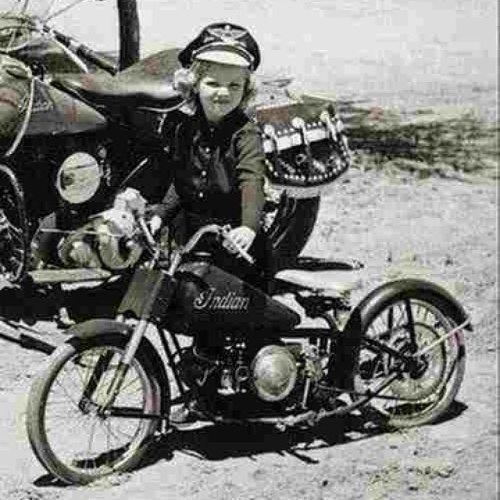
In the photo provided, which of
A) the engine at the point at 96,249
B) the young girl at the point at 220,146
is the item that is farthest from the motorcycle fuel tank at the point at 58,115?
the young girl at the point at 220,146

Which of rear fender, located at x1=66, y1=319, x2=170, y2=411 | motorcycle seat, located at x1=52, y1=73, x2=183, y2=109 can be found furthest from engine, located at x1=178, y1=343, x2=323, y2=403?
motorcycle seat, located at x1=52, y1=73, x2=183, y2=109

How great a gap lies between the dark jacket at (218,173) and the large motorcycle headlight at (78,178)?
1.19 metres

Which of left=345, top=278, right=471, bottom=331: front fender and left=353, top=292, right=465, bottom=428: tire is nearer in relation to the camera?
left=345, top=278, right=471, bottom=331: front fender

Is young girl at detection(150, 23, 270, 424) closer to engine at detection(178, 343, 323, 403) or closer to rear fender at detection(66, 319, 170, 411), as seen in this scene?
engine at detection(178, 343, 323, 403)

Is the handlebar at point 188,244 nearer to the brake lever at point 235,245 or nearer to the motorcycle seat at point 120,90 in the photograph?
the brake lever at point 235,245

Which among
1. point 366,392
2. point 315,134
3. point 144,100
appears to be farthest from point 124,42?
point 366,392

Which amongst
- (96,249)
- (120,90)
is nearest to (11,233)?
(96,249)

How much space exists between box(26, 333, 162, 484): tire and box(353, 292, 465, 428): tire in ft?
2.62

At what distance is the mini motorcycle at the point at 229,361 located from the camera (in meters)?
3.81

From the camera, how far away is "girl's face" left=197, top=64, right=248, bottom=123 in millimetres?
3980

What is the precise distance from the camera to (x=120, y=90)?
17.4ft

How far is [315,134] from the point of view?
4871 mm

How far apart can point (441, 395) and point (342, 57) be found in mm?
3787

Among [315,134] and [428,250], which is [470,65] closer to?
[428,250]
